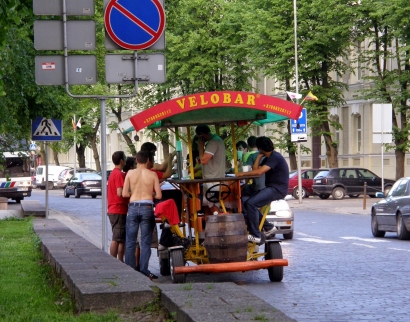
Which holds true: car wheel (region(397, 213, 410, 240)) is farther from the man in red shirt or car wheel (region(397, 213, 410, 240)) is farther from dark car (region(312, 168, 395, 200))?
dark car (region(312, 168, 395, 200))

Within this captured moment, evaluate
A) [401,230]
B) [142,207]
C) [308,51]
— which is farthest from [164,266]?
[308,51]

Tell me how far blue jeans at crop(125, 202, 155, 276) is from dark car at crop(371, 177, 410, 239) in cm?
976

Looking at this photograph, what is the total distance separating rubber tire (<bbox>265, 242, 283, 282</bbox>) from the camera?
14164mm

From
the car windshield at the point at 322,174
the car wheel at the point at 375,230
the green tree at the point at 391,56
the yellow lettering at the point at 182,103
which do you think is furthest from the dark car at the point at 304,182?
the yellow lettering at the point at 182,103

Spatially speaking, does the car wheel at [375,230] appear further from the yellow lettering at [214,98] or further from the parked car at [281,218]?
the yellow lettering at [214,98]

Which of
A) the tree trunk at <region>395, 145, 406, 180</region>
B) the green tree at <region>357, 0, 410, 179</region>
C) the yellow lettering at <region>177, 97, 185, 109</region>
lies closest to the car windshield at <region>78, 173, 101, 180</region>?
the green tree at <region>357, 0, 410, 179</region>

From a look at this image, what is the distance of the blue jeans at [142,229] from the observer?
14234 millimetres

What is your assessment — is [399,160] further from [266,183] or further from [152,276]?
[152,276]

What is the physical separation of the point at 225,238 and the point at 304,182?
4053 cm

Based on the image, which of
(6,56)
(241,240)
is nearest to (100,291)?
(241,240)

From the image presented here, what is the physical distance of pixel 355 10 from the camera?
50688mm

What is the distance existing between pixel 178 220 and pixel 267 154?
1.61 metres

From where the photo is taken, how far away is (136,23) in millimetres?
11625

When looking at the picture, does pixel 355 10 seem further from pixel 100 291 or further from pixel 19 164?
pixel 100 291
